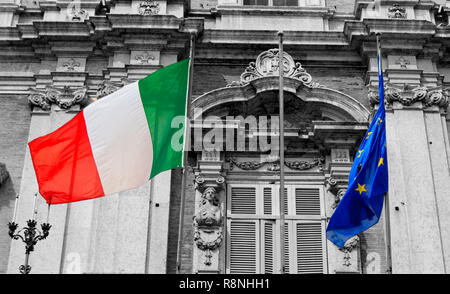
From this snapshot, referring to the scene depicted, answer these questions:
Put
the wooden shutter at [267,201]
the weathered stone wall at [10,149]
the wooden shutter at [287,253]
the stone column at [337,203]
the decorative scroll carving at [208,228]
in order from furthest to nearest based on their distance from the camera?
the wooden shutter at [267,201], the weathered stone wall at [10,149], the wooden shutter at [287,253], the decorative scroll carving at [208,228], the stone column at [337,203]

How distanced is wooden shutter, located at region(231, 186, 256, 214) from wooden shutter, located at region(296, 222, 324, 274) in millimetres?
907

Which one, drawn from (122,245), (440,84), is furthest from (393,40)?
(122,245)

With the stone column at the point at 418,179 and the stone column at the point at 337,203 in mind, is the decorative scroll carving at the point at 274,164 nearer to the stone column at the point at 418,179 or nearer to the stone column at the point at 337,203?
the stone column at the point at 337,203

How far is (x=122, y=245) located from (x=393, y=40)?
662cm

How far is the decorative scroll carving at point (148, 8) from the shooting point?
50.6ft

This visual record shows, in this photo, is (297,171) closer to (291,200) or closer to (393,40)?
(291,200)

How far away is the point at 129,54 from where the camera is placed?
15133mm

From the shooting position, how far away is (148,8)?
1549 cm

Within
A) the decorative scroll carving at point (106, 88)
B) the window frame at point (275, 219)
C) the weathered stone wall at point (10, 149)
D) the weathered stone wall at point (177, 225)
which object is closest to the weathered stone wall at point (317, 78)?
the decorative scroll carving at point (106, 88)

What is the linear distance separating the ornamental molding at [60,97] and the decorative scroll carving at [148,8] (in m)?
2.03

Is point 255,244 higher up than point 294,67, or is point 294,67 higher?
point 294,67

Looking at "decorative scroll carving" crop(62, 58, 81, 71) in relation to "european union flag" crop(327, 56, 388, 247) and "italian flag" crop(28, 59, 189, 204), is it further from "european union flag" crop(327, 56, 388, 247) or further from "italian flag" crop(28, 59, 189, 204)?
"european union flag" crop(327, 56, 388, 247)

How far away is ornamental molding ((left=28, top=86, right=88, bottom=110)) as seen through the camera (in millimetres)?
14578
